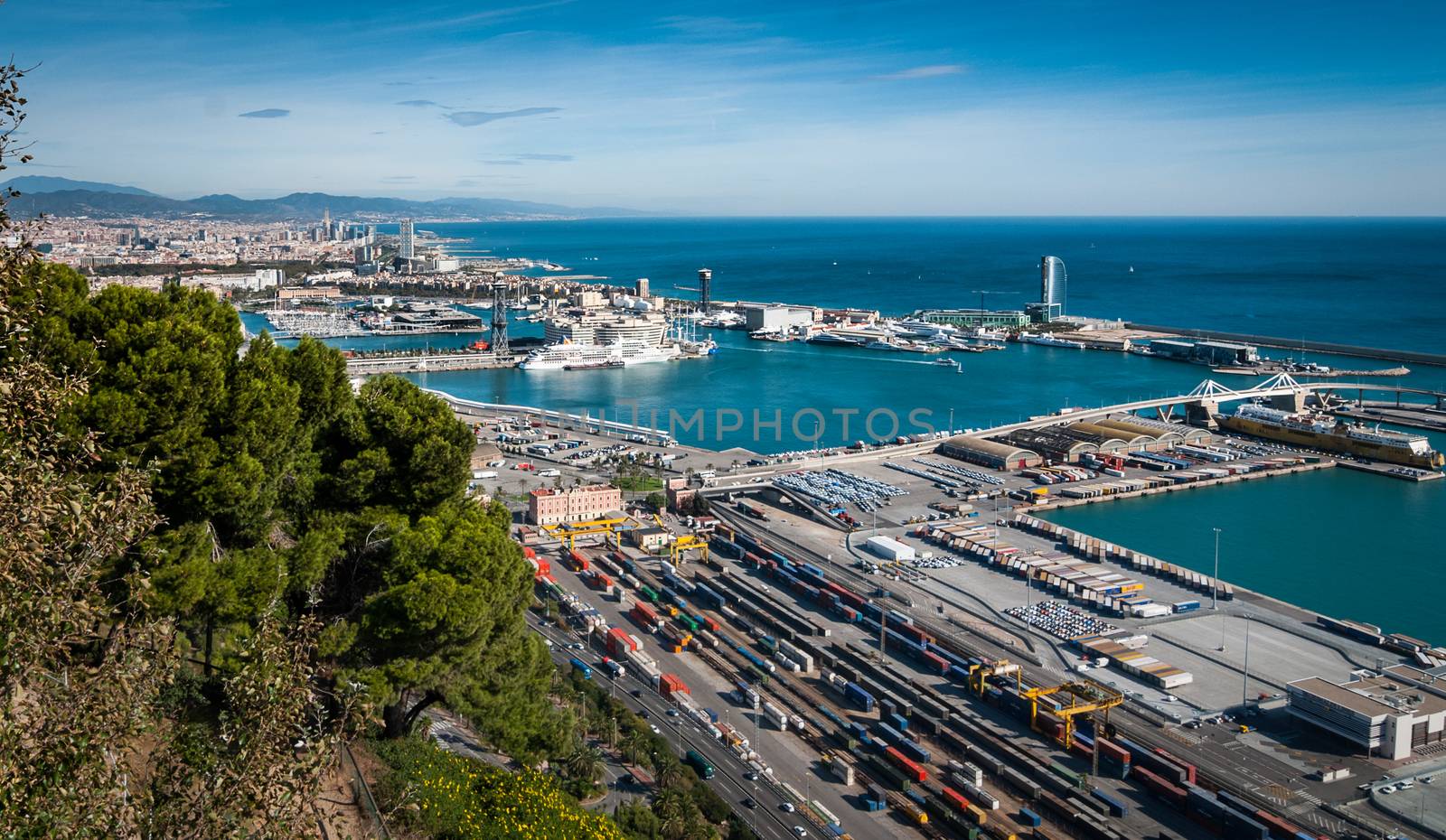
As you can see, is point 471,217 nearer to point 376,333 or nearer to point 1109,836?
point 376,333

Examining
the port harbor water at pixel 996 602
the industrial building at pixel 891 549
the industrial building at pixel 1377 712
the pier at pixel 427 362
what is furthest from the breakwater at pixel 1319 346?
the industrial building at pixel 1377 712

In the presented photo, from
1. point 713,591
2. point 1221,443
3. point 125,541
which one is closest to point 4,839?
point 125,541

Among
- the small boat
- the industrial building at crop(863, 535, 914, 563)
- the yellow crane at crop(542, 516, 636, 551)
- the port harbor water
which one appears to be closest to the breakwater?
the port harbor water

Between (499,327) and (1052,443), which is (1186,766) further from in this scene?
(499,327)

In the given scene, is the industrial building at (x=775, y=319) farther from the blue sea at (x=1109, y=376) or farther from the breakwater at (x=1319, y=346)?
the breakwater at (x=1319, y=346)

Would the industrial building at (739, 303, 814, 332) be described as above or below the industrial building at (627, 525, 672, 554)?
above

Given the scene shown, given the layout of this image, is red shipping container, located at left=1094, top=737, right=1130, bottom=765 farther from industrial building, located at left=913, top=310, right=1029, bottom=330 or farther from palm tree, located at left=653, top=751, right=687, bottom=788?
industrial building, located at left=913, top=310, right=1029, bottom=330
